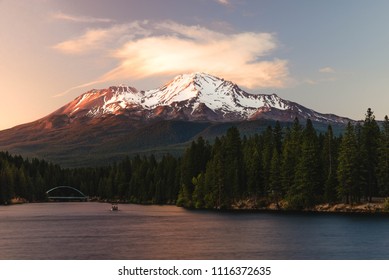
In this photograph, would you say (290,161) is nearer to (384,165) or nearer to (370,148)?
(370,148)

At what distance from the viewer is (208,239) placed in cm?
8431

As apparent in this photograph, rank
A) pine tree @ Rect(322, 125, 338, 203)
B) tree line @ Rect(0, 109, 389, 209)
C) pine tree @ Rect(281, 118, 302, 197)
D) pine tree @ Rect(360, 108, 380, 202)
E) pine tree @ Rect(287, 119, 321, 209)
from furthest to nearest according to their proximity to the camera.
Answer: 1. pine tree @ Rect(281, 118, 302, 197)
2. pine tree @ Rect(287, 119, 321, 209)
3. pine tree @ Rect(360, 108, 380, 202)
4. pine tree @ Rect(322, 125, 338, 203)
5. tree line @ Rect(0, 109, 389, 209)

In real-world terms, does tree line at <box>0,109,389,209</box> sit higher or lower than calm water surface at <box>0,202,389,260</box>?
higher

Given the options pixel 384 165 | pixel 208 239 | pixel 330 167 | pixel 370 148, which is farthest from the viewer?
pixel 330 167

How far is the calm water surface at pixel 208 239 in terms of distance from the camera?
228 ft

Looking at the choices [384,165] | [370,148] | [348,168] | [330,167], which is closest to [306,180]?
[330,167]

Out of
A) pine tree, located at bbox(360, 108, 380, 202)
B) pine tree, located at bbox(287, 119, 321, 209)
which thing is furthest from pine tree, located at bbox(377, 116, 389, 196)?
pine tree, located at bbox(287, 119, 321, 209)

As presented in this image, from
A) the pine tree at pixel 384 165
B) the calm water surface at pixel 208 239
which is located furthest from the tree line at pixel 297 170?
the calm water surface at pixel 208 239

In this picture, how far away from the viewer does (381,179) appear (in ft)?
433

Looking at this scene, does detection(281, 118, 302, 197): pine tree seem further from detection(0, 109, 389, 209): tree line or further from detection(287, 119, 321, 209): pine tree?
detection(287, 119, 321, 209): pine tree

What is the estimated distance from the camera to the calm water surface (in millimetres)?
69375

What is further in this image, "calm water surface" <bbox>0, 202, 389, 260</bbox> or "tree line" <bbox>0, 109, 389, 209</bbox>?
"tree line" <bbox>0, 109, 389, 209</bbox>
